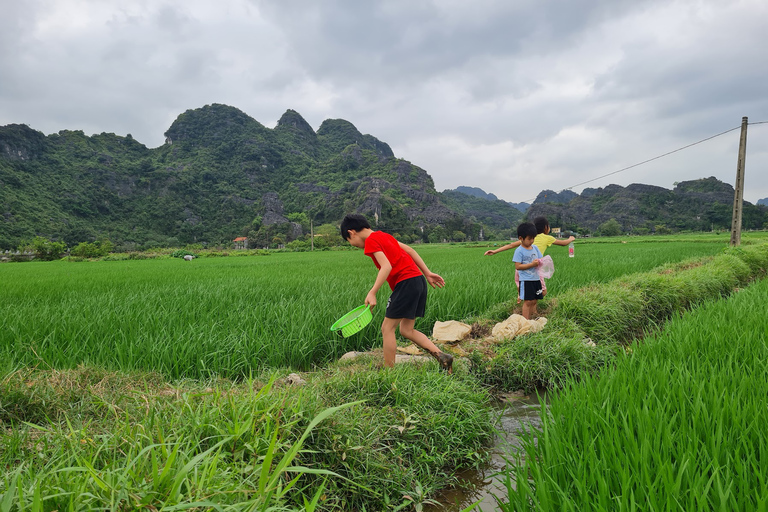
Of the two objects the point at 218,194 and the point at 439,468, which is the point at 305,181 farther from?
the point at 439,468

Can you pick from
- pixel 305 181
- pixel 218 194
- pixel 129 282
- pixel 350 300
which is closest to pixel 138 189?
pixel 218 194

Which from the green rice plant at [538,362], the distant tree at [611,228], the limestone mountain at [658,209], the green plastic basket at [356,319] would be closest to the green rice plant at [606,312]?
the green rice plant at [538,362]

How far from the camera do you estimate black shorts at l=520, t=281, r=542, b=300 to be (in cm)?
371

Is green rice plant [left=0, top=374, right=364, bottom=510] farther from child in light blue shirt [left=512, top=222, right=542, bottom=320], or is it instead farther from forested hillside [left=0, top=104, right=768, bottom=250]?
forested hillside [left=0, top=104, right=768, bottom=250]

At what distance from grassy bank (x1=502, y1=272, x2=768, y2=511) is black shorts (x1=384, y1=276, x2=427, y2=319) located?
0.98 m

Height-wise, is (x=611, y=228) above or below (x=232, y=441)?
above

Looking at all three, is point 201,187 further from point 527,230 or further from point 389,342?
point 389,342

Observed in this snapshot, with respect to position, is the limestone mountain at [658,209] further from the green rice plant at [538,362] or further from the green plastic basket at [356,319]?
the green plastic basket at [356,319]

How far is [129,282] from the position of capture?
20.9 feet

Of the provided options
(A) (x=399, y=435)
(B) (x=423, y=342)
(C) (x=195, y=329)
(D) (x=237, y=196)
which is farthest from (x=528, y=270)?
(D) (x=237, y=196)

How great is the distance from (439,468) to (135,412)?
1.37 meters

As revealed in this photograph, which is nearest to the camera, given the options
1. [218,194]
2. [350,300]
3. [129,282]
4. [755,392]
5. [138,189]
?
[755,392]

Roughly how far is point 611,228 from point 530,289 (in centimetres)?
7496

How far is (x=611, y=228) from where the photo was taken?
66938 millimetres
